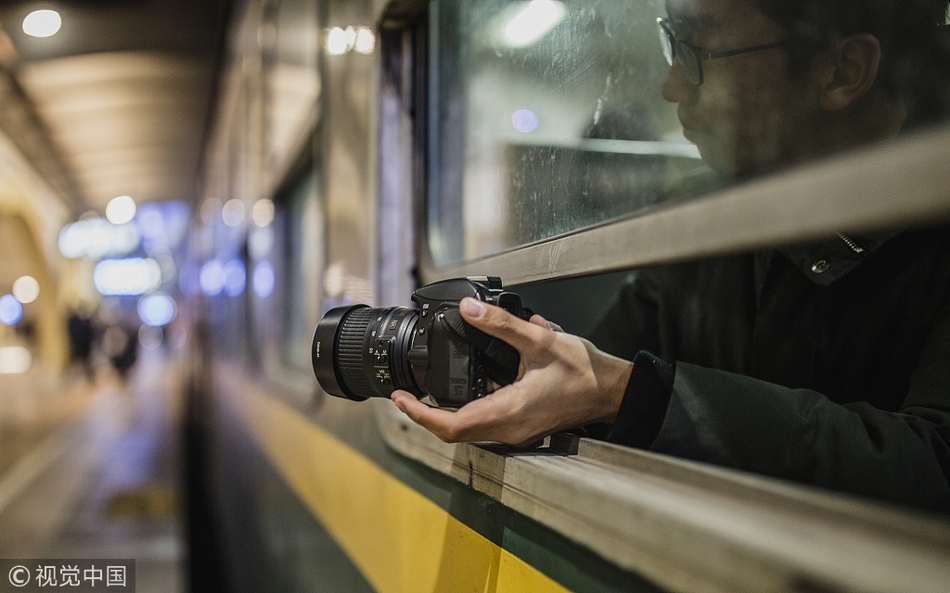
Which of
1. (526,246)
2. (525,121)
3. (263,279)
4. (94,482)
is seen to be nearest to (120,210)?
(94,482)

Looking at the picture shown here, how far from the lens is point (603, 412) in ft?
2.74

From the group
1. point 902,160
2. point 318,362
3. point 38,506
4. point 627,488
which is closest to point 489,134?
point 318,362

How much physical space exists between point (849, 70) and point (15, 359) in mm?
17800

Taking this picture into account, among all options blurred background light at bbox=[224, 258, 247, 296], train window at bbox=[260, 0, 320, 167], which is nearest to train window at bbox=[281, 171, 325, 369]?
train window at bbox=[260, 0, 320, 167]

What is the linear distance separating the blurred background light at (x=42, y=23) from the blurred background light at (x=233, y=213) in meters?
1.64

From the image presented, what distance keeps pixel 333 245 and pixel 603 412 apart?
1309mm

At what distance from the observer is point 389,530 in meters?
1.38

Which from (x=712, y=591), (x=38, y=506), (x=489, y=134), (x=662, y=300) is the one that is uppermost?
(x=489, y=134)

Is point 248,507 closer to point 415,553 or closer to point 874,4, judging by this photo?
point 415,553

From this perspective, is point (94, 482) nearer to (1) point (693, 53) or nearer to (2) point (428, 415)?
(2) point (428, 415)

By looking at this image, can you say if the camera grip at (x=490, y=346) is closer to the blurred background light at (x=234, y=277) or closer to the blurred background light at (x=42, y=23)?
the blurred background light at (x=234, y=277)

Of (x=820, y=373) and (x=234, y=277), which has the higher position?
(x=820, y=373)

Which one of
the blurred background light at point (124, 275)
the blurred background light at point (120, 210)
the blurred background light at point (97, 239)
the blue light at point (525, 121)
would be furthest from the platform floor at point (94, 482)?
the blurred background light at point (124, 275)

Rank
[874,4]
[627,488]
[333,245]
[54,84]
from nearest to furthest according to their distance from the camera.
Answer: [627,488] → [874,4] → [333,245] → [54,84]
